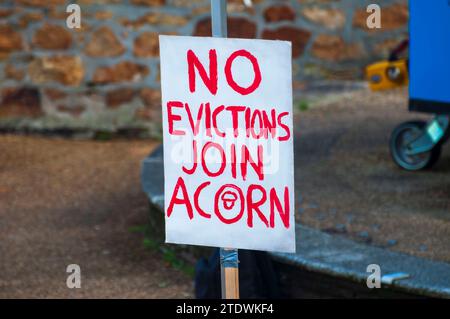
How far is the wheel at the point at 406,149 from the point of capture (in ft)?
16.3

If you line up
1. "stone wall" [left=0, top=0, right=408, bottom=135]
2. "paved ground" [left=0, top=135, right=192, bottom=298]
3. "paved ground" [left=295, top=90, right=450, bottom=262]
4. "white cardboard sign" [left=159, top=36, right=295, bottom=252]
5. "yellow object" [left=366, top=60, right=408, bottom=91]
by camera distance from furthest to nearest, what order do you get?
"stone wall" [left=0, top=0, right=408, bottom=135]
"yellow object" [left=366, top=60, right=408, bottom=91]
"paved ground" [left=0, top=135, right=192, bottom=298]
"paved ground" [left=295, top=90, right=450, bottom=262]
"white cardboard sign" [left=159, top=36, right=295, bottom=252]

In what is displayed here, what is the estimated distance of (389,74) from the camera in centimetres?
510

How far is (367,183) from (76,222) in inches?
62.9

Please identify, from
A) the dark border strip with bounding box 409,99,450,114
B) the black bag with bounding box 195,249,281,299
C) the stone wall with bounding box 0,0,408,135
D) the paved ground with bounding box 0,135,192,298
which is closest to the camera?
the black bag with bounding box 195,249,281,299

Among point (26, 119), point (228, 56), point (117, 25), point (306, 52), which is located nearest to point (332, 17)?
point (306, 52)

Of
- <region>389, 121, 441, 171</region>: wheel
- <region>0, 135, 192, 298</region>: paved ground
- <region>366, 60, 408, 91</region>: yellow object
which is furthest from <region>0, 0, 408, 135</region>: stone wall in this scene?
<region>389, 121, 441, 171</region>: wheel

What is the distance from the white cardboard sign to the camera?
272 centimetres

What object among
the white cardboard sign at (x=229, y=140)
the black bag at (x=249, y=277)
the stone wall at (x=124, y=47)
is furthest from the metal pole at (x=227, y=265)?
the stone wall at (x=124, y=47)

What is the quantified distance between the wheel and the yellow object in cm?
25

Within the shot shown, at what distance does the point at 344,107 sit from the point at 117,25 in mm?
1714

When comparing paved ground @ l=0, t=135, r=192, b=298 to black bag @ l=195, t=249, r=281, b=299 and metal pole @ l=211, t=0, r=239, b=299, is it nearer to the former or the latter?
black bag @ l=195, t=249, r=281, b=299

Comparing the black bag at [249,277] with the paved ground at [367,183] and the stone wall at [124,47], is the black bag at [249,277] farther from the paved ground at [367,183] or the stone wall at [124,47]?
the stone wall at [124,47]

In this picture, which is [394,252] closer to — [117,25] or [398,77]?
[398,77]

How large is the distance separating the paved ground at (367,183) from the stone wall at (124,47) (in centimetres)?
48
